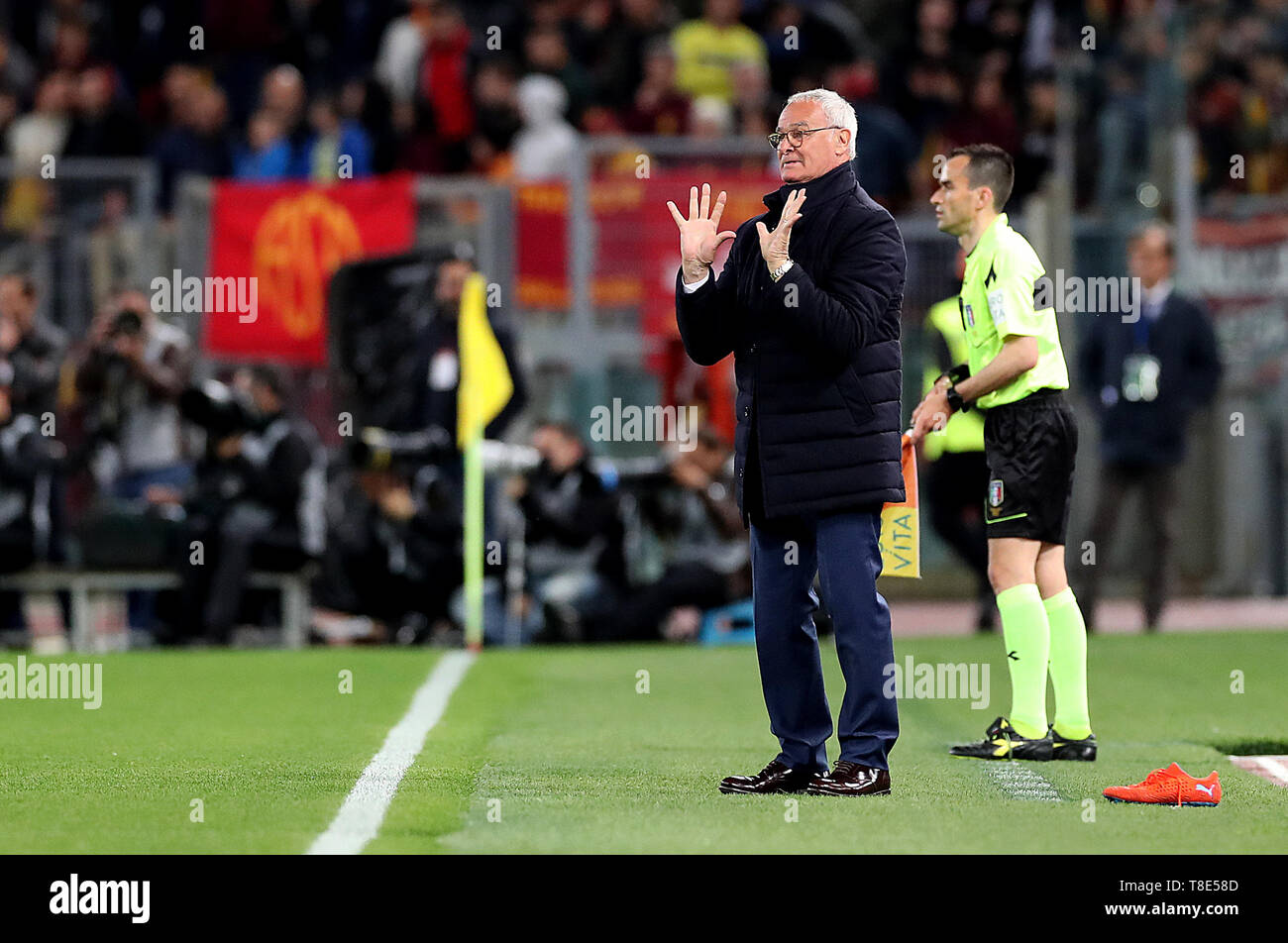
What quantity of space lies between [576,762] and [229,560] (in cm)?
699

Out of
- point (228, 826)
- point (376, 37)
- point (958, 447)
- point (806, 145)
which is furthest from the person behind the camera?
point (376, 37)

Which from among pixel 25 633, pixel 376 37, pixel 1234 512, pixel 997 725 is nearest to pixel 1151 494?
pixel 1234 512

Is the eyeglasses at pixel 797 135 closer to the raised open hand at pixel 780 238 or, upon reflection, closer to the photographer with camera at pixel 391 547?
the raised open hand at pixel 780 238

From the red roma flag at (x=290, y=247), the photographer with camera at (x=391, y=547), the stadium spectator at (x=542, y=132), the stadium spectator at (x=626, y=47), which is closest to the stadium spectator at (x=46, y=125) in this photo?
the red roma flag at (x=290, y=247)

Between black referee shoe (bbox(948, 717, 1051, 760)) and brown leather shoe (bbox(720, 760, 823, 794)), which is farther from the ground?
brown leather shoe (bbox(720, 760, 823, 794))

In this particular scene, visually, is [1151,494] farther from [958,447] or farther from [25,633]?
[25,633]

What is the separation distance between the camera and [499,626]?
14273 mm

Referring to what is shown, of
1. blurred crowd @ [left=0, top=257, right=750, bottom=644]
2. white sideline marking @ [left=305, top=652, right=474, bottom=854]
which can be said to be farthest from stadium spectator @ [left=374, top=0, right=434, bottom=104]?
white sideline marking @ [left=305, top=652, right=474, bottom=854]

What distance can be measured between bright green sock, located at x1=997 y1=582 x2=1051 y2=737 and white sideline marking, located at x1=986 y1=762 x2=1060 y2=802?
13.0 inches

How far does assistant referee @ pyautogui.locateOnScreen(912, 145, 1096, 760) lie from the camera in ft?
26.4

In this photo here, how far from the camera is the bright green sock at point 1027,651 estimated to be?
8.16 metres

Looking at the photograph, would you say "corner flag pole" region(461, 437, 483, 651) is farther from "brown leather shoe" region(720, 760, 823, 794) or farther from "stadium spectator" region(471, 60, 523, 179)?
"brown leather shoe" region(720, 760, 823, 794)

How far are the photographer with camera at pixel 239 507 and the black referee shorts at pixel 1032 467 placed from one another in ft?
23.7
